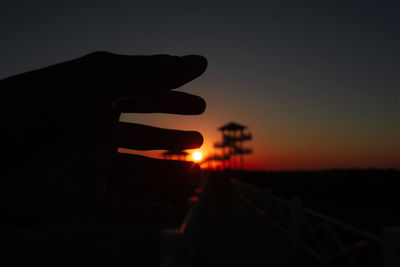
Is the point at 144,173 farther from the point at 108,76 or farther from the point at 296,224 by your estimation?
the point at 296,224

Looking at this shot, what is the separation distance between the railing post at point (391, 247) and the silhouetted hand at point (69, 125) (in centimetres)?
493

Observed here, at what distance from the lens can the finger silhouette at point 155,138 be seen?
1026 mm

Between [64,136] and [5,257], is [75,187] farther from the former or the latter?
[5,257]

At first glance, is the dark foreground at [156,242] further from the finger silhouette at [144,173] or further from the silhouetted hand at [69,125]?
the silhouetted hand at [69,125]

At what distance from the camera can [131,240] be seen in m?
14.8

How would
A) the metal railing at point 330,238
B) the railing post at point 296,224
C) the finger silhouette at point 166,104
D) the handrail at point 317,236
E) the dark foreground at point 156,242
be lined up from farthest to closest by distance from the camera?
the railing post at point 296,224 → the dark foreground at point 156,242 → the handrail at point 317,236 → the metal railing at point 330,238 → the finger silhouette at point 166,104

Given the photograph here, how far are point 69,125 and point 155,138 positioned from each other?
0.34 meters

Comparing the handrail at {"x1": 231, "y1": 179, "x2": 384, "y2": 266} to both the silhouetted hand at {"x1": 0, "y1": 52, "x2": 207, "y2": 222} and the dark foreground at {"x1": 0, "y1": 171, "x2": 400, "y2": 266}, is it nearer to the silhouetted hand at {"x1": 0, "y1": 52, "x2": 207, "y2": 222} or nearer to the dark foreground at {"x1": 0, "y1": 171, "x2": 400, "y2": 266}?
the dark foreground at {"x1": 0, "y1": 171, "x2": 400, "y2": 266}

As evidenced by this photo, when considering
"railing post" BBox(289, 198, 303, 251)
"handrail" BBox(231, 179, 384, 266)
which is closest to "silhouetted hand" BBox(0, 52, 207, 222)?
"handrail" BBox(231, 179, 384, 266)

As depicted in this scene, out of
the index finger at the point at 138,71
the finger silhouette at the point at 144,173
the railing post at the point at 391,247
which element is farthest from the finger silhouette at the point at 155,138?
the railing post at the point at 391,247

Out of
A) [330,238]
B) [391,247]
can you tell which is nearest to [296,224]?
[330,238]

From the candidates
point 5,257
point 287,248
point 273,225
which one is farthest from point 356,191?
point 5,257

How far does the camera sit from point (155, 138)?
3.45 feet

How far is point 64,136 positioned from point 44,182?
0.40 feet
